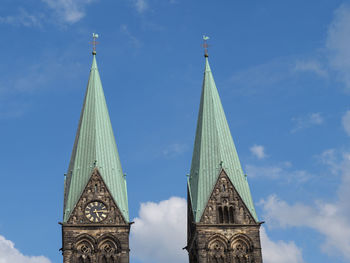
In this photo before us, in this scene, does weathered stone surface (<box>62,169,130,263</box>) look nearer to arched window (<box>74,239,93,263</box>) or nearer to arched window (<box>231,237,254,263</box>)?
arched window (<box>74,239,93,263</box>)

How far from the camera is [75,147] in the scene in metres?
54.9

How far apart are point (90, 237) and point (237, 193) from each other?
35.5ft

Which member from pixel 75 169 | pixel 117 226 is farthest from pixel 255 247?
pixel 75 169

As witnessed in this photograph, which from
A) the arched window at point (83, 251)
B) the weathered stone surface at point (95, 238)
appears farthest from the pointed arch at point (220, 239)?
the arched window at point (83, 251)

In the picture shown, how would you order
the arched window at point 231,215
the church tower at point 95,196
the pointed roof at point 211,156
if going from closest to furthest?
the church tower at point 95,196
the arched window at point 231,215
the pointed roof at point 211,156

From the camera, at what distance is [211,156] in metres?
54.3

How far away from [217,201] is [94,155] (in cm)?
945

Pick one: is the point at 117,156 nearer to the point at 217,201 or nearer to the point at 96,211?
the point at 96,211

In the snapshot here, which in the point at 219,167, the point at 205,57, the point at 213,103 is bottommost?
the point at 219,167

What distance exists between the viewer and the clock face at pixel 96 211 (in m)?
51.0

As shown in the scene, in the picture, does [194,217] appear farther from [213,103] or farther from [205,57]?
[205,57]

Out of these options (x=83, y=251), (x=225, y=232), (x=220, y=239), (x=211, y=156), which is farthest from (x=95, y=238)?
(x=211, y=156)

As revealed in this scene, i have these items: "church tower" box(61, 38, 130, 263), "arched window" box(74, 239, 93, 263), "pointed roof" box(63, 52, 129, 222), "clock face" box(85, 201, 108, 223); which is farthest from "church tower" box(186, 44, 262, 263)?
"arched window" box(74, 239, 93, 263)

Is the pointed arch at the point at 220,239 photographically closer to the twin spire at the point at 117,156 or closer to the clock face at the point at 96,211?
the twin spire at the point at 117,156
